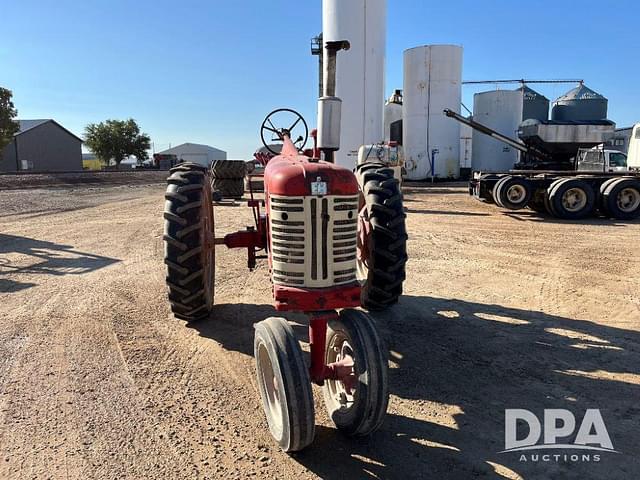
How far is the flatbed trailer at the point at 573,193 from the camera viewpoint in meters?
13.5

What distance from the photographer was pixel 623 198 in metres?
13.7

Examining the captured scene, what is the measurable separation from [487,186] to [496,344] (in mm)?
11870

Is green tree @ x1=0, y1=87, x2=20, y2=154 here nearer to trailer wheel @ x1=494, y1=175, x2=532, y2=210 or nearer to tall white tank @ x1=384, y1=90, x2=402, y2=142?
tall white tank @ x1=384, y1=90, x2=402, y2=142

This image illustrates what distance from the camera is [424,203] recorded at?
1808 centimetres

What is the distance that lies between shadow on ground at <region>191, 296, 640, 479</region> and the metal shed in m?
54.9

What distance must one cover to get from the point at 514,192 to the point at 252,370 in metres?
12.2

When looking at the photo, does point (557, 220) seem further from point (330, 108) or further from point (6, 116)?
point (6, 116)

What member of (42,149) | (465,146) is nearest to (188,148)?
(42,149)

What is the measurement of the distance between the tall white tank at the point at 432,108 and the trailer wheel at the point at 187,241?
26226 millimetres

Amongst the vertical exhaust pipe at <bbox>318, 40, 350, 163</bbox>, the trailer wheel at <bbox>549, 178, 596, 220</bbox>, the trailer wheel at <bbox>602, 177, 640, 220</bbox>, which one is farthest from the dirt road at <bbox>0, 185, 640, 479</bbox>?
the trailer wheel at <bbox>602, 177, 640, 220</bbox>

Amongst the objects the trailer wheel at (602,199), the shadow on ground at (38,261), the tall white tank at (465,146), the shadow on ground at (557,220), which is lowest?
the shadow on ground at (38,261)

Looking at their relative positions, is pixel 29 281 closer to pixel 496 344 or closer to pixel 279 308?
pixel 279 308

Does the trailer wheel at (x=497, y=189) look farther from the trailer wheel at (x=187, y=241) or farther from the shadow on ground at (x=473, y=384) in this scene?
the trailer wheel at (x=187, y=241)

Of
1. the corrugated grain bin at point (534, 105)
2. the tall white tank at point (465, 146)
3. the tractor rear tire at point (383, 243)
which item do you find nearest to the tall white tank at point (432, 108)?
the tall white tank at point (465, 146)
